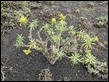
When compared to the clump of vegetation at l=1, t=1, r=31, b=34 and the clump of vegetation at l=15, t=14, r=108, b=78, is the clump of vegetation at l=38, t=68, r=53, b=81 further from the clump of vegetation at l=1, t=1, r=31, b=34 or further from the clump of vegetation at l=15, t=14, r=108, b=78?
the clump of vegetation at l=1, t=1, r=31, b=34

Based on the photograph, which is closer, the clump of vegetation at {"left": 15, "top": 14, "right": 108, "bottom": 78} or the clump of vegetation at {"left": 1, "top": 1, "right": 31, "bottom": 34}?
the clump of vegetation at {"left": 15, "top": 14, "right": 108, "bottom": 78}

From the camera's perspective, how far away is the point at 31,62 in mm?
7387

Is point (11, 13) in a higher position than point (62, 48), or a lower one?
higher

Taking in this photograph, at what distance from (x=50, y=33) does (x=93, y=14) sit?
4.92 meters

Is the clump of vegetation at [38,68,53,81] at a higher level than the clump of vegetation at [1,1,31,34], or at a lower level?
lower

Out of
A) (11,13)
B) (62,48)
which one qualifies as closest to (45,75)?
(62,48)

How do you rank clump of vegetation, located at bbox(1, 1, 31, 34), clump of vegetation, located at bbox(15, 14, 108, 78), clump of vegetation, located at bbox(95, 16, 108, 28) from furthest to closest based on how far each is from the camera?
clump of vegetation, located at bbox(95, 16, 108, 28) < clump of vegetation, located at bbox(1, 1, 31, 34) < clump of vegetation, located at bbox(15, 14, 108, 78)

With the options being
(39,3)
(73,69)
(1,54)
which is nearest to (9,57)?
(1,54)

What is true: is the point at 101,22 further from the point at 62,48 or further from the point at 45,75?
the point at 45,75

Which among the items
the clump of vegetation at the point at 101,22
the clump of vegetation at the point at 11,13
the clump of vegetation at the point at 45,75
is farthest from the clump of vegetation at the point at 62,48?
the clump of vegetation at the point at 101,22

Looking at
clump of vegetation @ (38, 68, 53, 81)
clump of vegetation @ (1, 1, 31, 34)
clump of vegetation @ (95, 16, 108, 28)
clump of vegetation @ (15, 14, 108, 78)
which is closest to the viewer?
clump of vegetation @ (38, 68, 53, 81)

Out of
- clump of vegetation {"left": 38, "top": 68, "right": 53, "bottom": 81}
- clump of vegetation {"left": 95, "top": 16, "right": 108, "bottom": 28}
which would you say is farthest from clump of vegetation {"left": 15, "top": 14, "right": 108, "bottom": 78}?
clump of vegetation {"left": 95, "top": 16, "right": 108, "bottom": 28}

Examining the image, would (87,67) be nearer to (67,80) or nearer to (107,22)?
(67,80)

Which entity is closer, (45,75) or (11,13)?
(45,75)
